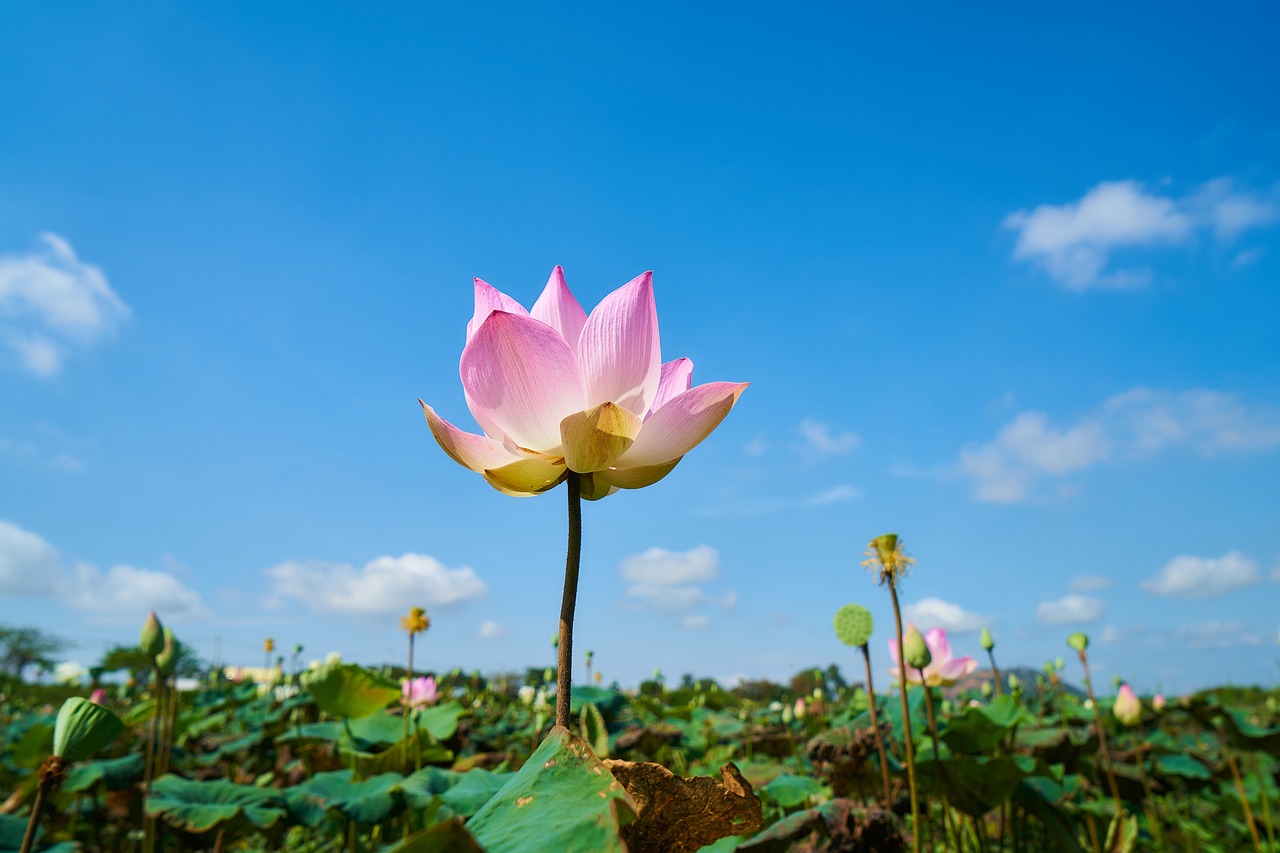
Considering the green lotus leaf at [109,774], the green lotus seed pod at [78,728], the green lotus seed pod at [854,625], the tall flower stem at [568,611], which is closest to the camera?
the tall flower stem at [568,611]

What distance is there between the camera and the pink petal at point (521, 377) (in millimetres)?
662

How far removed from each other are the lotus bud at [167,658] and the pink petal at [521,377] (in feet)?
5.79

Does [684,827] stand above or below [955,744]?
above

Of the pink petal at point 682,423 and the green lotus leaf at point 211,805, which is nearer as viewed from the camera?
the pink petal at point 682,423

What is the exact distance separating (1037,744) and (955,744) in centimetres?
66

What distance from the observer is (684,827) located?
0.68m

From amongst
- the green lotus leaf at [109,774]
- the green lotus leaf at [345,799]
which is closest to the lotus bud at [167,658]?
the green lotus leaf at [345,799]

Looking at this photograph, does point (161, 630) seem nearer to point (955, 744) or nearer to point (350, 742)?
point (350, 742)

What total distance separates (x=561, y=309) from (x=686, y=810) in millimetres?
480

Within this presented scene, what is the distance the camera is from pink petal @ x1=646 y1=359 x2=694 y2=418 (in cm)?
82

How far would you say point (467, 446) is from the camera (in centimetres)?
72

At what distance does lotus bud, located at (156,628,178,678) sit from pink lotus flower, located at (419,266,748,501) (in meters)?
1.73

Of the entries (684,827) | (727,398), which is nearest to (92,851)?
(684,827)

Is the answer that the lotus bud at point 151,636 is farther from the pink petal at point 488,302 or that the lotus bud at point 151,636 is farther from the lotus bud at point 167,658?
the pink petal at point 488,302
